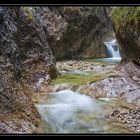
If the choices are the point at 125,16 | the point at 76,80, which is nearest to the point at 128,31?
the point at 125,16

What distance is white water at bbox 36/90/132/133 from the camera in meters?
9.07

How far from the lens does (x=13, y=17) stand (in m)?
13.6

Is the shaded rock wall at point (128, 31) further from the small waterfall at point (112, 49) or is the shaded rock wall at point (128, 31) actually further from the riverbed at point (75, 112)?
the small waterfall at point (112, 49)

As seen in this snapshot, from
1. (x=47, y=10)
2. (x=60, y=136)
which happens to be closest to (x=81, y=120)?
(x=60, y=136)

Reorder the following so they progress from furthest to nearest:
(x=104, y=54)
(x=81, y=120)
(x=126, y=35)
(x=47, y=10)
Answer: (x=104, y=54) → (x=47, y=10) → (x=126, y=35) → (x=81, y=120)

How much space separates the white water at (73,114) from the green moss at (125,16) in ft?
13.0

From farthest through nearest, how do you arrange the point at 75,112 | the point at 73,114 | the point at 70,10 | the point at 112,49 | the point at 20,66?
1. the point at 112,49
2. the point at 70,10
3. the point at 20,66
4. the point at 75,112
5. the point at 73,114

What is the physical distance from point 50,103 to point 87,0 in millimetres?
5878

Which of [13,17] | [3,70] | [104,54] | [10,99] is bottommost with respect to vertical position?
[104,54]

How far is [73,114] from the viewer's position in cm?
1020

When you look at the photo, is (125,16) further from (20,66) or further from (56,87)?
(20,66)

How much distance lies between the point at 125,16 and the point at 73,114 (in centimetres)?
642

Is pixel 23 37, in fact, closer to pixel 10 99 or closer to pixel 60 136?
pixel 10 99

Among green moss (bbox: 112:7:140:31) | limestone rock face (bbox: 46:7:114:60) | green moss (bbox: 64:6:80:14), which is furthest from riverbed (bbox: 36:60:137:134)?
green moss (bbox: 64:6:80:14)
